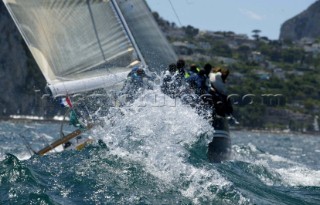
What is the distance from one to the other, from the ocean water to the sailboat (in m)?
1.77

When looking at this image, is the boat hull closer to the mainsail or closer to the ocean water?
the ocean water

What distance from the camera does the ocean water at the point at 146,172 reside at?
8.88 m

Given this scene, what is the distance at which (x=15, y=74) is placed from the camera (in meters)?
63.5

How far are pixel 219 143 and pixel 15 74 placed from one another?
51180 mm

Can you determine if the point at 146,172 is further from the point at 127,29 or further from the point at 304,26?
the point at 304,26

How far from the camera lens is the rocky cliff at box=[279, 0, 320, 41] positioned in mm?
168375

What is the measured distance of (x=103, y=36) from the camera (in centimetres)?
1448

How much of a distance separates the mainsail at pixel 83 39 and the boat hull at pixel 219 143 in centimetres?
145

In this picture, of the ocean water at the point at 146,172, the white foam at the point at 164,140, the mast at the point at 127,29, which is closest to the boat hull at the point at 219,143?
the ocean water at the point at 146,172

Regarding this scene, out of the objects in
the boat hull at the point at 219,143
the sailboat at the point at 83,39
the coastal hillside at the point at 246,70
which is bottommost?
the coastal hillside at the point at 246,70

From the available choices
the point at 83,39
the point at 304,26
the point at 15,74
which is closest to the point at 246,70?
the point at 15,74

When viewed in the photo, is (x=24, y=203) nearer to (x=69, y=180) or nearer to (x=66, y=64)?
(x=69, y=180)

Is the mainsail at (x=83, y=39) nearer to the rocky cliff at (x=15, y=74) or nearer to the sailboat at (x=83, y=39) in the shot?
the sailboat at (x=83, y=39)

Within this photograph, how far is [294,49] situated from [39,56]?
111522 millimetres
